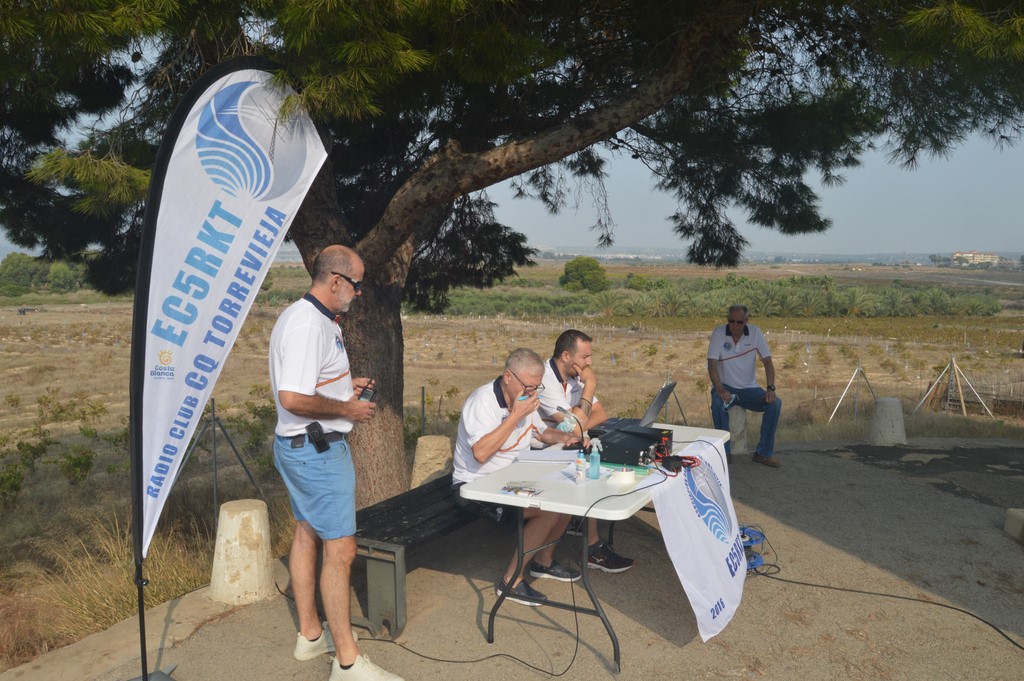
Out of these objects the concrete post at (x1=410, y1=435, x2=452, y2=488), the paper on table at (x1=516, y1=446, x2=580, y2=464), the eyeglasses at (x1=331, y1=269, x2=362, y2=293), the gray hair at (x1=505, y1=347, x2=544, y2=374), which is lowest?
the concrete post at (x1=410, y1=435, x2=452, y2=488)

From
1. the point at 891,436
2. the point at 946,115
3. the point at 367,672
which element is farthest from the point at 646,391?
the point at 367,672

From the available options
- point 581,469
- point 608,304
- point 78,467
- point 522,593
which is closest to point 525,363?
point 581,469

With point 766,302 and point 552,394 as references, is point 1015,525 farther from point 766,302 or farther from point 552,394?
point 766,302

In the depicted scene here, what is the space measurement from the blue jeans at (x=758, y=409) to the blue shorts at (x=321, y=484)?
15.4 feet

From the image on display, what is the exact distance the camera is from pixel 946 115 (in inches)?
248

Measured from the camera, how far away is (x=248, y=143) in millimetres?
3916

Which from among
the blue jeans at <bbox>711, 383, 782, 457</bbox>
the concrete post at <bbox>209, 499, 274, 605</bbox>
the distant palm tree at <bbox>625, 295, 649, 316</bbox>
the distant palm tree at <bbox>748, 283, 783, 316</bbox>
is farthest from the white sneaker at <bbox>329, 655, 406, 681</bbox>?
the distant palm tree at <bbox>748, 283, 783, 316</bbox>

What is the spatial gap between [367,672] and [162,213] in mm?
2029

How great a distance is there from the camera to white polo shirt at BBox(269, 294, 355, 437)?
327 centimetres

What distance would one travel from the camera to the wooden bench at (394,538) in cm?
397

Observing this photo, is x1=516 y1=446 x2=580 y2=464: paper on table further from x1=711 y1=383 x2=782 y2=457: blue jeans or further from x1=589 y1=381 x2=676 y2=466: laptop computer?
x1=711 y1=383 x2=782 y2=457: blue jeans

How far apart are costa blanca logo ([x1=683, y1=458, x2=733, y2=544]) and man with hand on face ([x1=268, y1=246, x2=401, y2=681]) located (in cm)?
173

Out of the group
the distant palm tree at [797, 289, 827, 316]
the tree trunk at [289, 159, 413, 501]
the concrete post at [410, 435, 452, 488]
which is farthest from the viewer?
the distant palm tree at [797, 289, 827, 316]

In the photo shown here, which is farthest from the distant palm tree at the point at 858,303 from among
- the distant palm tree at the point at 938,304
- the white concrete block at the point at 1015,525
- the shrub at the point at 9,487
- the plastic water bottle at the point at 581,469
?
the plastic water bottle at the point at 581,469
